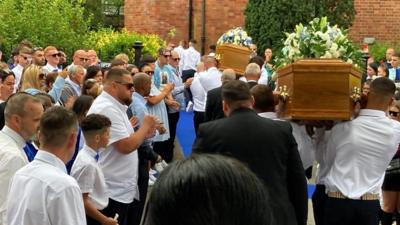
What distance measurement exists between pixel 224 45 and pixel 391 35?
41.5 feet

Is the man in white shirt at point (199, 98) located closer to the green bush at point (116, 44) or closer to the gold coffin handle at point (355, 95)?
the gold coffin handle at point (355, 95)

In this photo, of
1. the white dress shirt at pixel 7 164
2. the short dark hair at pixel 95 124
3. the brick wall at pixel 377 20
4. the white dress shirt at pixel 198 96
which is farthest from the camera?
the brick wall at pixel 377 20

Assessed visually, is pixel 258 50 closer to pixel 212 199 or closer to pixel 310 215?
pixel 310 215

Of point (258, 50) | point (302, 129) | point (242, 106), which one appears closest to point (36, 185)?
point (242, 106)

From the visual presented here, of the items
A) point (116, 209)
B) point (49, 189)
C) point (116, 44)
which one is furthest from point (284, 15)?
point (49, 189)

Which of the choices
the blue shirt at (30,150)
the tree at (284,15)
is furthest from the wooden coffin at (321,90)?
the tree at (284,15)

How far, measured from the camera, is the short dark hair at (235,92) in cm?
551

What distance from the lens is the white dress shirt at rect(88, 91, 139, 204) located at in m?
6.56

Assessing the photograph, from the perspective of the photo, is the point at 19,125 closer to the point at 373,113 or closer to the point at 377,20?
the point at 373,113

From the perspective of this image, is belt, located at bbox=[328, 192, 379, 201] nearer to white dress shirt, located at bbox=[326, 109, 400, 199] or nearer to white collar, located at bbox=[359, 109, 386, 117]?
white dress shirt, located at bbox=[326, 109, 400, 199]

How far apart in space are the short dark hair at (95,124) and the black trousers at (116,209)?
0.93 metres

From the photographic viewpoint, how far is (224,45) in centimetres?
1295

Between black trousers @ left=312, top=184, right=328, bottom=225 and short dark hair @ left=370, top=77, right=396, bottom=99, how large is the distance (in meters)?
1.03

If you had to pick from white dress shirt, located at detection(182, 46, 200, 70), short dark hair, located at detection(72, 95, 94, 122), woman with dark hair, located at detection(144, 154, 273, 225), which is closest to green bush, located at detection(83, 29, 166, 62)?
white dress shirt, located at detection(182, 46, 200, 70)
